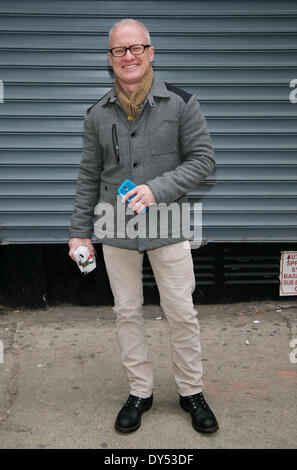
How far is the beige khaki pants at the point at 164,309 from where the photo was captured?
2.65 meters

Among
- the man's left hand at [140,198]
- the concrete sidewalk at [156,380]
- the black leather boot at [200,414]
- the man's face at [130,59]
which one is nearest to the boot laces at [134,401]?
the concrete sidewalk at [156,380]

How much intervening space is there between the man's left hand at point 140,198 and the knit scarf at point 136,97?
0.41 meters

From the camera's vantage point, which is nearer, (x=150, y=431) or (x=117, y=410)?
(x=150, y=431)

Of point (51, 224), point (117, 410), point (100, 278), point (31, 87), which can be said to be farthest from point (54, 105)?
point (117, 410)

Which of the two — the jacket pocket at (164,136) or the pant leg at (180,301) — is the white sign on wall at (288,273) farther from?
the jacket pocket at (164,136)

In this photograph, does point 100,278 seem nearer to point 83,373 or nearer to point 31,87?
point 83,373

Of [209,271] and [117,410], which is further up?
[209,271]

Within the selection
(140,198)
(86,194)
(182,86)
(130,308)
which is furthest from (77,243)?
(182,86)

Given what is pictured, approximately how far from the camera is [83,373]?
3445mm

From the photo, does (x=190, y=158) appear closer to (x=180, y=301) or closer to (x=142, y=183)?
(x=142, y=183)

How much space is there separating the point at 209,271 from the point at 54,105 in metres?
1.96

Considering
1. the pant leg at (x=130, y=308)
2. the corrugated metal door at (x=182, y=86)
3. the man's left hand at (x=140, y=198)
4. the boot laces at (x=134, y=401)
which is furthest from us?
the corrugated metal door at (x=182, y=86)

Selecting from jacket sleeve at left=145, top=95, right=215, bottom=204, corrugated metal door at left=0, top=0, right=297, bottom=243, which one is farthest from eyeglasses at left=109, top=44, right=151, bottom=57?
corrugated metal door at left=0, top=0, right=297, bottom=243

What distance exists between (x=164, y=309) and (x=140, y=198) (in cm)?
69
